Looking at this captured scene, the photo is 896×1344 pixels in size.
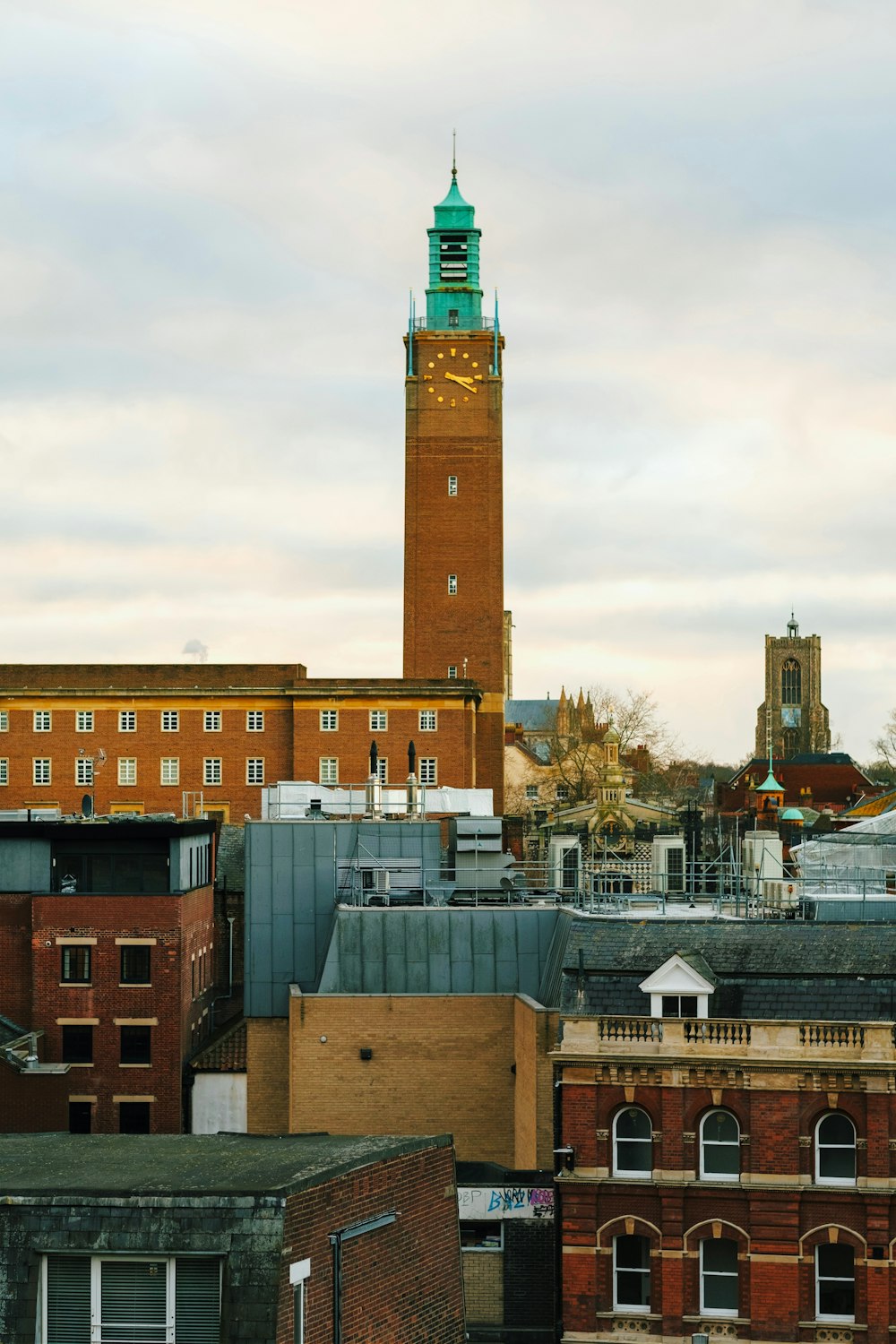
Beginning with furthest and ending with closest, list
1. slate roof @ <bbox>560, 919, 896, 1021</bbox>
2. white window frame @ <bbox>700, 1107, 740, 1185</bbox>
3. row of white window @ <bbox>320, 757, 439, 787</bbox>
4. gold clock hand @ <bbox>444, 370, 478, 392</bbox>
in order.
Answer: gold clock hand @ <bbox>444, 370, 478, 392</bbox> < row of white window @ <bbox>320, 757, 439, 787</bbox> < slate roof @ <bbox>560, 919, 896, 1021</bbox> < white window frame @ <bbox>700, 1107, 740, 1185</bbox>

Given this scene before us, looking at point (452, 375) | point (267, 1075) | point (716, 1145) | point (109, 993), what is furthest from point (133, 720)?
point (716, 1145)

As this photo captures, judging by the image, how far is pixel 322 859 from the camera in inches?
1743

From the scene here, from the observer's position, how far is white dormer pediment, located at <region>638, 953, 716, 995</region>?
31953 mm

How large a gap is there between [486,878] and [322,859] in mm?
4987

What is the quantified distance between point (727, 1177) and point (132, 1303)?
44.9 feet

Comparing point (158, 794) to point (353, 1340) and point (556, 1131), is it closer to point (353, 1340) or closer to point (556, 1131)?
point (556, 1131)

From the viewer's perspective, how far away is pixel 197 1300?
757 inches

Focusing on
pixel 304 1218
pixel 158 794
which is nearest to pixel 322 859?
pixel 304 1218

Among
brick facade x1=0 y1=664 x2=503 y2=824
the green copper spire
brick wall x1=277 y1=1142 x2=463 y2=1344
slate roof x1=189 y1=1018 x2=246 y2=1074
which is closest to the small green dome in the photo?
the green copper spire

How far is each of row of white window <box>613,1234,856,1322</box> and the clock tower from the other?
81.8m

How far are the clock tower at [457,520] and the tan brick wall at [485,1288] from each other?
8013 centimetres

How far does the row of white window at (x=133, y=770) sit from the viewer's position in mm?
105375

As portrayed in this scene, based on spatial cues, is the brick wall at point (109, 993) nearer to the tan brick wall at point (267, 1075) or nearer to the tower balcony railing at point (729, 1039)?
the tan brick wall at point (267, 1075)

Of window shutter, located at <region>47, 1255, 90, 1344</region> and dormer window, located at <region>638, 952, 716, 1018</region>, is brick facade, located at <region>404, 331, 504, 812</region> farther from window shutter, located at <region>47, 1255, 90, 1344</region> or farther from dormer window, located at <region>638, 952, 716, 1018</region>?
window shutter, located at <region>47, 1255, 90, 1344</region>
